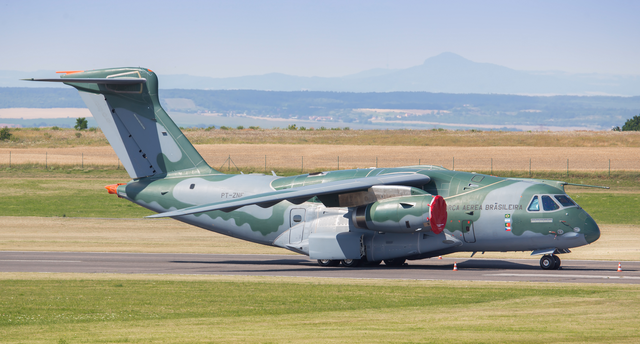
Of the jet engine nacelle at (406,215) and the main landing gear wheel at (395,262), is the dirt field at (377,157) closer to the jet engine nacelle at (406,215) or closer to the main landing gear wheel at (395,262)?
the main landing gear wheel at (395,262)

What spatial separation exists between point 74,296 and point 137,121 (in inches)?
433

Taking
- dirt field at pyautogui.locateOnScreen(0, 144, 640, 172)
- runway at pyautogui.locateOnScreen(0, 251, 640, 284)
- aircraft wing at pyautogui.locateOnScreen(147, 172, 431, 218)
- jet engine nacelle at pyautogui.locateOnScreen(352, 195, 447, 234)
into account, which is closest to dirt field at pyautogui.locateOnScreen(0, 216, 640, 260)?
runway at pyautogui.locateOnScreen(0, 251, 640, 284)

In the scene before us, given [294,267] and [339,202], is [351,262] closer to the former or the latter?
[294,267]

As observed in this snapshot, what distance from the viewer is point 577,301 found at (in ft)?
51.1

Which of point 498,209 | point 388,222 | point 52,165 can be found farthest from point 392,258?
point 52,165

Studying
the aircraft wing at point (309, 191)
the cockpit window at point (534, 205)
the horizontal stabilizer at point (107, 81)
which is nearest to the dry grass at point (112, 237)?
the horizontal stabilizer at point (107, 81)

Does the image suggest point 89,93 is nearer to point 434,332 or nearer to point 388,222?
point 388,222

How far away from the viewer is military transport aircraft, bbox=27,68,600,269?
2220 centimetres

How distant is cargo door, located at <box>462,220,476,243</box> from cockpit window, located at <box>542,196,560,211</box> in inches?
95.1

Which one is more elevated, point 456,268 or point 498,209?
point 498,209

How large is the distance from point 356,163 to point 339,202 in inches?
1804

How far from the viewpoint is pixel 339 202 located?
78.0 feet

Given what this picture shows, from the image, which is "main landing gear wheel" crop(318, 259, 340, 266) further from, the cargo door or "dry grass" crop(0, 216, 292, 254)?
"dry grass" crop(0, 216, 292, 254)

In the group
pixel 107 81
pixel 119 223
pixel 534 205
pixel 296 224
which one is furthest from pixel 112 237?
pixel 534 205
